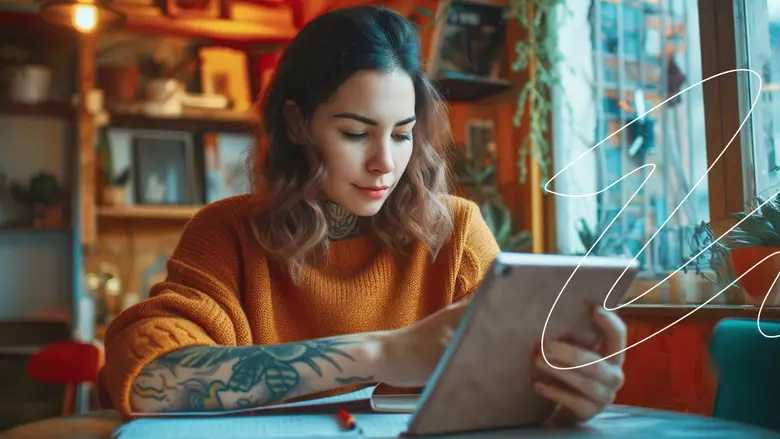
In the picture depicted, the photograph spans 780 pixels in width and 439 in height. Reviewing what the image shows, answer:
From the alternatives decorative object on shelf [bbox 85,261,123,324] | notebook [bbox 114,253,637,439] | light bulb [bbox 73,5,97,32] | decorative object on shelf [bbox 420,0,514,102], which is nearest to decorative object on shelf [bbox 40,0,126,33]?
light bulb [bbox 73,5,97,32]

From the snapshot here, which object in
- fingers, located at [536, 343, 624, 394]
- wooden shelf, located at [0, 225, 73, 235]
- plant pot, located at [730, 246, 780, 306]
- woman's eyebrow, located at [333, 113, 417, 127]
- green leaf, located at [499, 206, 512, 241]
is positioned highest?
woman's eyebrow, located at [333, 113, 417, 127]

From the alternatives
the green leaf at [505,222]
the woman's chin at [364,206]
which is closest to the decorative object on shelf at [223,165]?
the green leaf at [505,222]

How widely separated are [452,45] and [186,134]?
3.86 feet

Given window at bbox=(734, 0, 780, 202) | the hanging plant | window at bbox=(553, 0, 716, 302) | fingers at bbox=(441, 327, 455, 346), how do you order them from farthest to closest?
the hanging plant
window at bbox=(553, 0, 716, 302)
window at bbox=(734, 0, 780, 202)
fingers at bbox=(441, 327, 455, 346)

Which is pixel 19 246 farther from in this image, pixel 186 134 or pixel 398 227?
pixel 398 227

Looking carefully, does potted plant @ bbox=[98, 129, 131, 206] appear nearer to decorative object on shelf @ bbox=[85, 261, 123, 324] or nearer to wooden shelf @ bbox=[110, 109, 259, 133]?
wooden shelf @ bbox=[110, 109, 259, 133]

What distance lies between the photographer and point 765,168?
4.30 ft

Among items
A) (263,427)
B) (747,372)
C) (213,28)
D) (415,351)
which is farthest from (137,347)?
(213,28)

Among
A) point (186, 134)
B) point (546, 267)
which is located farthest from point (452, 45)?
point (546, 267)

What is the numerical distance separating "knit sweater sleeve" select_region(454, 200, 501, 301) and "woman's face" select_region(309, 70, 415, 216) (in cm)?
26

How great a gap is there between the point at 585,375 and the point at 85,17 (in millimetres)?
2285

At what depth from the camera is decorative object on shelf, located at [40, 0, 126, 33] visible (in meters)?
2.48

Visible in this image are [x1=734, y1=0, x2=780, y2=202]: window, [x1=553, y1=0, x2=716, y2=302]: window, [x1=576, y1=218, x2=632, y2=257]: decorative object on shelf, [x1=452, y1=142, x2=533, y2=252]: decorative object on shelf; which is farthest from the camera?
[x1=452, y1=142, x2=533, y2=252]: decorative object on shelf

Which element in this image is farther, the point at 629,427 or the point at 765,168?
the point at 765,168
